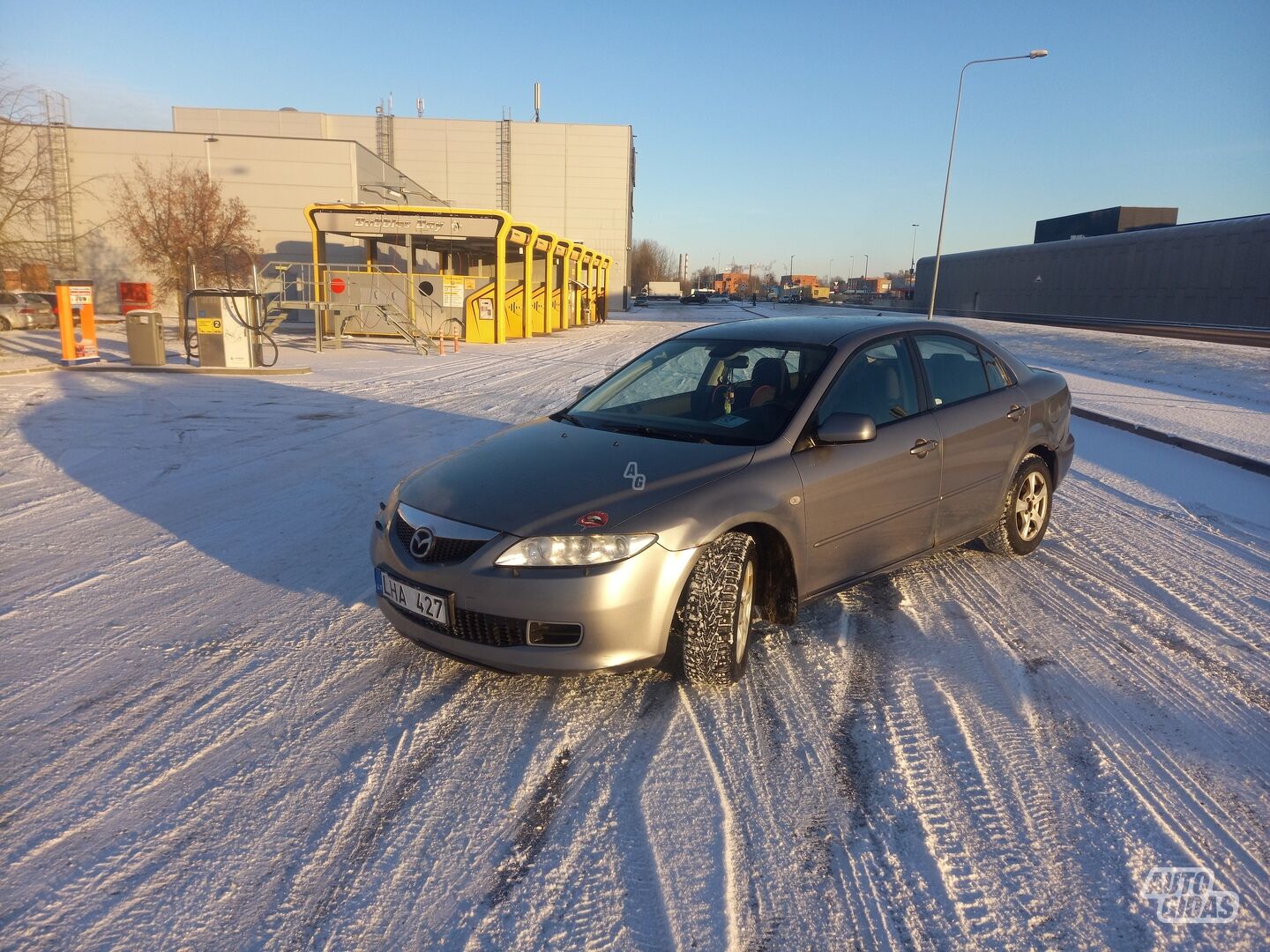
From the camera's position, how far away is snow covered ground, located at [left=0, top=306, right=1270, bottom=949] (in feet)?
8.08

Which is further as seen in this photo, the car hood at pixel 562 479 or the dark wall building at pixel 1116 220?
the dark wall building at pixel 1116 220

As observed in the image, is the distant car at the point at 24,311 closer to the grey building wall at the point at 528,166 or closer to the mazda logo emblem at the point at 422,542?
the mazda logo emblem at the point at 422,542

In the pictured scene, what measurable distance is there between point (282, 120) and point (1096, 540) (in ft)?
228

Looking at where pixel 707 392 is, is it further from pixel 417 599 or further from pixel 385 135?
pixel 385 135

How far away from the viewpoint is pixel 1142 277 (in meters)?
46.0

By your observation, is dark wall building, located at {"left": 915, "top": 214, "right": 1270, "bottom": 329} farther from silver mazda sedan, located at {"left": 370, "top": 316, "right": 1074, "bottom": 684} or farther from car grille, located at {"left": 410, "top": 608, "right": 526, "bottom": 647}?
car grille, located at {"left": 410, "top": 608, "right": 526, "bottom": 647}

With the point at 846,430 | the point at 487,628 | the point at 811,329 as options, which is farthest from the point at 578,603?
the point at 811,329

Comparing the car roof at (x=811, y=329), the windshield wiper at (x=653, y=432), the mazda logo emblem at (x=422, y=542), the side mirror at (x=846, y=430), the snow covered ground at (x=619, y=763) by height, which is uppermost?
the car roof at (x=811, y=329)

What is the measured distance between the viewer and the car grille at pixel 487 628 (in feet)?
11.2

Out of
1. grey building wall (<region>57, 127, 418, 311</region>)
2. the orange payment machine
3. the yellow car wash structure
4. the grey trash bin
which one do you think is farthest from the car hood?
grey building wall (<region>57, 127, 418, 311</region>)

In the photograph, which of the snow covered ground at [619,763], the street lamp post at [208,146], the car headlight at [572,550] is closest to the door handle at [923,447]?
the snow covered ground at [619,763]

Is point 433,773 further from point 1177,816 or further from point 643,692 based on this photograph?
point 1177,816

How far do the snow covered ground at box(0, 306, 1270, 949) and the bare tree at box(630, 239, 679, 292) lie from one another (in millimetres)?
98345

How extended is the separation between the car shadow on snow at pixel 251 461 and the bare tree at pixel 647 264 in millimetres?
91265
